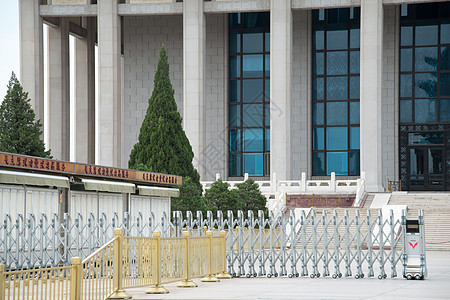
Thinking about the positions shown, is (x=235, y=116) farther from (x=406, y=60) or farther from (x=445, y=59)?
(x=445, y=59)

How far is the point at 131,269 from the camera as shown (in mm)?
15211

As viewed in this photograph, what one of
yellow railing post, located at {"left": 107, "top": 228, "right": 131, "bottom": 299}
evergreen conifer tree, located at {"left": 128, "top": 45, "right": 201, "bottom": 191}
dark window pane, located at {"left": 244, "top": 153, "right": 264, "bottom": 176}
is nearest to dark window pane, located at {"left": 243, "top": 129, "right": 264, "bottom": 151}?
dark window pane, located at {"left": 244, "top": 153, "right": 264, "bottom": 176}

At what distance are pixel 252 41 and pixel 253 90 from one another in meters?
3.47

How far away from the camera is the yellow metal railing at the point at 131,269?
1273 centimetres

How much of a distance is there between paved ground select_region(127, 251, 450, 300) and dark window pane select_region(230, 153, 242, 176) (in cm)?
3328

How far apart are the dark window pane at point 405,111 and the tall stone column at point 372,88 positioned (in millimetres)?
6526

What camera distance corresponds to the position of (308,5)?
4719 centimetres

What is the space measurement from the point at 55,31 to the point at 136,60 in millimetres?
6382

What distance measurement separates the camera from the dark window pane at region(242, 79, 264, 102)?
176 feet

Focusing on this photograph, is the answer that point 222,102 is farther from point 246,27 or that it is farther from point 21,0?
point 21,0

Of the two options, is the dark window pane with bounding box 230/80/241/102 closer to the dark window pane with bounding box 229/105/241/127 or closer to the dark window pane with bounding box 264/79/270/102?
the dark window pane with bounding box 229/105/241/127

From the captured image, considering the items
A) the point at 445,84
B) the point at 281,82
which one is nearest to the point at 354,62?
the point at 445,84

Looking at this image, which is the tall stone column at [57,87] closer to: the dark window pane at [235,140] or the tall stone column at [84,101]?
the tall stone column at [84,101]

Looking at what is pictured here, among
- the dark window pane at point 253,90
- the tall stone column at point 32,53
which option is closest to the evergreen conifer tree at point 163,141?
the tall stone column at point 32,53
